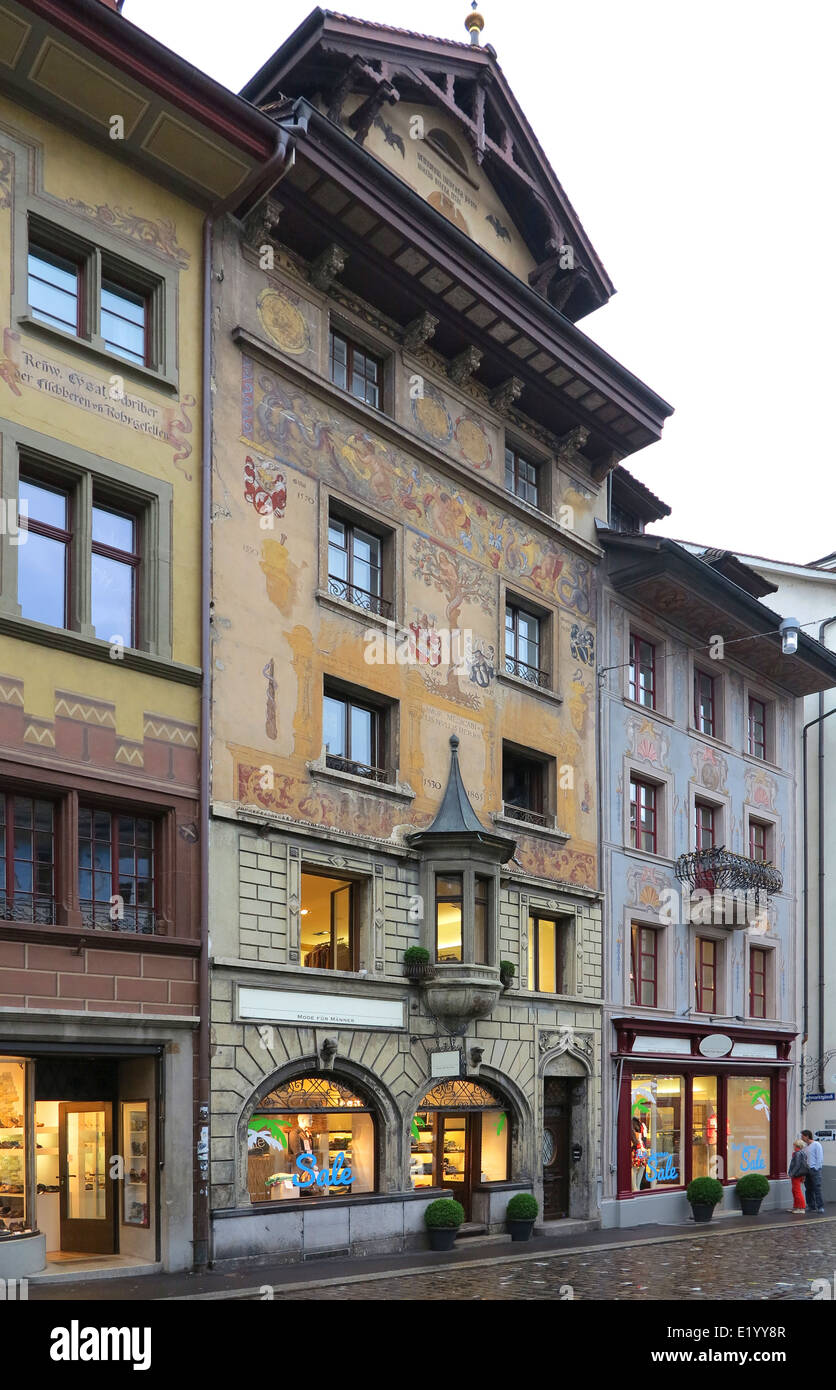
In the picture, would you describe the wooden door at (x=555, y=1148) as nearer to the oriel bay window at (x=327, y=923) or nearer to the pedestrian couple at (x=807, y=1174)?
the oriel bay window at (x=327, y=923)

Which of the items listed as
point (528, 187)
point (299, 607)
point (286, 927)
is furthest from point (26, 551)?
point (528, 187)

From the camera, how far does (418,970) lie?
23.9m

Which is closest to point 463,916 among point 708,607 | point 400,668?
point 400,668

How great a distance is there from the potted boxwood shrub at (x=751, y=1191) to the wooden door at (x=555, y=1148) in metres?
6.45

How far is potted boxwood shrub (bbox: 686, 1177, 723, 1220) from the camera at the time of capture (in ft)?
100.0

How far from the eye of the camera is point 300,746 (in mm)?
22531

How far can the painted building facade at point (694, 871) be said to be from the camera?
30.2 meters

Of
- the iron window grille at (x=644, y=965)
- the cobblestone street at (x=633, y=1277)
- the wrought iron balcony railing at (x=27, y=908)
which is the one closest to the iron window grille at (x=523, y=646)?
the iron window grille at (x=644, y=965)

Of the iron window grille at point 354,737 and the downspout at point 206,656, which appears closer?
the downspout at point 206,656

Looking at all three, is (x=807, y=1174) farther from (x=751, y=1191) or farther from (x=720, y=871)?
(x=720, y=871)

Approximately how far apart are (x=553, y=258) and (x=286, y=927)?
15272 millimetres

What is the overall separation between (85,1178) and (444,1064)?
21.5 feet

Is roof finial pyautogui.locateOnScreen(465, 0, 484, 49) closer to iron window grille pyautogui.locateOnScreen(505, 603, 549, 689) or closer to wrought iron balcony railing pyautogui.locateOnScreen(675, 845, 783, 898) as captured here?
iron window grille pyautogui.locateOnScreen(505, 603, 549, 689)

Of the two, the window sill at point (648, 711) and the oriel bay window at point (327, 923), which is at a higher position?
the window sill at point (648, 711)
